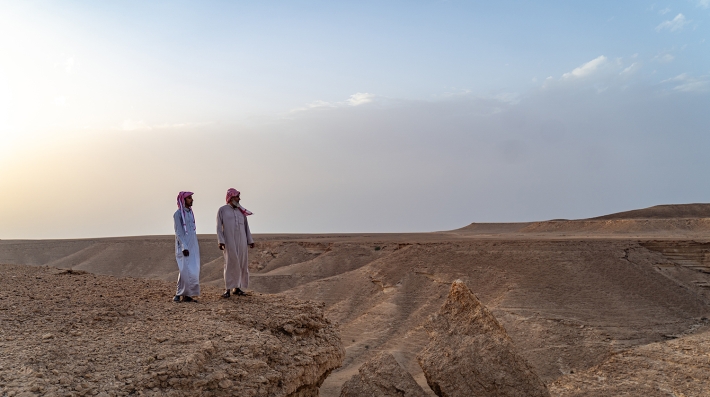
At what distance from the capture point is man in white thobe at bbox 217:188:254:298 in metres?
8.00

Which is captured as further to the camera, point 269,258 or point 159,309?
point 269,258

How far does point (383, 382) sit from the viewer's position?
683 centimetres

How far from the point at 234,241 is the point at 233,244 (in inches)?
2.1

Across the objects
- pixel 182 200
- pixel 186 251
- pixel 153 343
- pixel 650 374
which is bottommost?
pixel 650 374

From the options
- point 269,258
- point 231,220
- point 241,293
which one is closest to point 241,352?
point 241,293

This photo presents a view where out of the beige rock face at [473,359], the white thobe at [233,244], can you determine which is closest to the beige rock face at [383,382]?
the beige rock face at [473,359]

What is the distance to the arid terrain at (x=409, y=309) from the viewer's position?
5219 mm

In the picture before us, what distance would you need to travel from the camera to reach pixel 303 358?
238 inches

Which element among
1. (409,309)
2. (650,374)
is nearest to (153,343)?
(650,374)

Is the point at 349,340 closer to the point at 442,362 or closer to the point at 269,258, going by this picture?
the point at 442,362

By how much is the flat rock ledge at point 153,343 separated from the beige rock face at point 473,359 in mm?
1389

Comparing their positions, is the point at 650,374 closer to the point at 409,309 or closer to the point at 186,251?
the point at 409,309

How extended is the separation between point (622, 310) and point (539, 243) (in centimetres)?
498

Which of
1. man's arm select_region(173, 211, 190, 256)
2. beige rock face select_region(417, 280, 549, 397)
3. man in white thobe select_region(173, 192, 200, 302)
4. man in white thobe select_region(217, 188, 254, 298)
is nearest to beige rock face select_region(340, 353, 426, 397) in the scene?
beige rock face select_region(417, 280, 549, 397)
